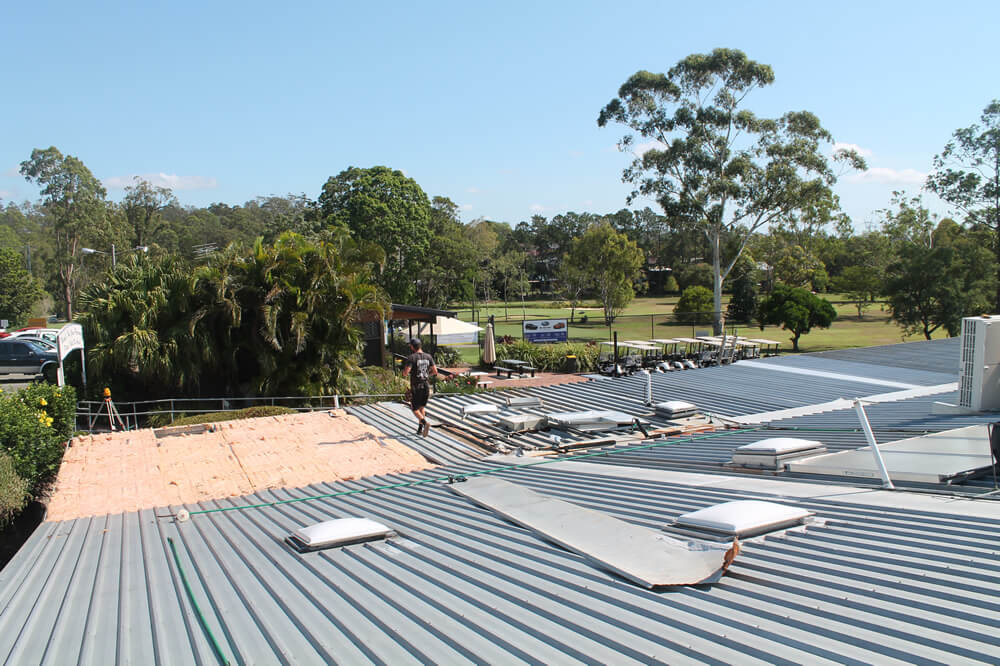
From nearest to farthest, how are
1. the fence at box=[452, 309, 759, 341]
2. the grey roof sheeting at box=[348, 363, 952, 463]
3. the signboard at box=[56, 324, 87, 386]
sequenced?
the grey roof sheeting at box=[348, 363, 952, 463] < the signboard at box=[56, 324, 87, 386] < the fence at box=[452, 309, 759, 341]

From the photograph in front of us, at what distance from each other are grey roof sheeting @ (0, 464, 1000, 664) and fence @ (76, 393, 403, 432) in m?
11.7

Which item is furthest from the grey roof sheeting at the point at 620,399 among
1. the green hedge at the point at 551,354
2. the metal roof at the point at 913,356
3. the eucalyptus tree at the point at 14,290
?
the eucalyptus tree at the point at 14,290

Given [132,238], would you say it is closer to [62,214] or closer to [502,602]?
[62,214]

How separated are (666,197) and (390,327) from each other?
830 inches

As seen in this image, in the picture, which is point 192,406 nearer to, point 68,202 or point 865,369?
point 865,369

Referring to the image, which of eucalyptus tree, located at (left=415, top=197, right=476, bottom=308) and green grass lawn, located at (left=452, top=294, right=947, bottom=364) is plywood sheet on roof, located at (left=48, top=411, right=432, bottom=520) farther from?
eucalyptus tree, located at (left=415, top=197, right=476, bottom=308)

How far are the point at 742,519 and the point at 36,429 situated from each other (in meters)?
13.7

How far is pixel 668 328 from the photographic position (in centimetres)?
4528

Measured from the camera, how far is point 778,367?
1950 centimetres

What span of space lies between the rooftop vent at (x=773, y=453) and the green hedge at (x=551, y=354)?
21.4 m

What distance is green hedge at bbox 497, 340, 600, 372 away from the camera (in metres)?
29.8

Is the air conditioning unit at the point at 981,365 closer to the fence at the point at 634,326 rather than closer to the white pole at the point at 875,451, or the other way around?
the white pole at the point at 875,451

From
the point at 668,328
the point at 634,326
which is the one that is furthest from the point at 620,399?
the point at 634,326

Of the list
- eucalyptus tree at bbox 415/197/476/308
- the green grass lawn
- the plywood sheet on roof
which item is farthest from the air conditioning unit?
eucalyptus tree at bbox 415/197/476/308
